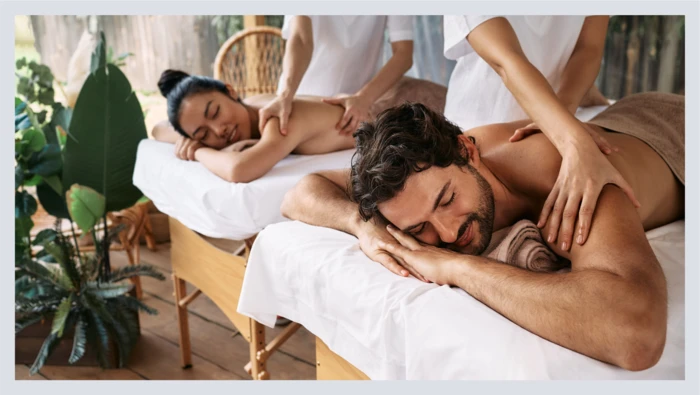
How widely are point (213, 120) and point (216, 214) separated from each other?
417mm

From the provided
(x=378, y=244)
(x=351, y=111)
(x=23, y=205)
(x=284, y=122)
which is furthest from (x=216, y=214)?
(x=23, y=205)

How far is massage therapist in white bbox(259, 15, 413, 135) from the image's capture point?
2178mm

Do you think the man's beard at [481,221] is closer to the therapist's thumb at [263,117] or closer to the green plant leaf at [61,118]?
the therapist's thumb at [263,117]

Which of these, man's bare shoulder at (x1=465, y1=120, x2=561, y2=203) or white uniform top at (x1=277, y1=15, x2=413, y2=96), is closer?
man's bare shoulder at (x1=465, y1=120, x2=561, y2=203)

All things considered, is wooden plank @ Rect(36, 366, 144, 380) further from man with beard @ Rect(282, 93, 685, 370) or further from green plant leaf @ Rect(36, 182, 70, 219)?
man with beard @ Rect(282, 93, 685, 370)

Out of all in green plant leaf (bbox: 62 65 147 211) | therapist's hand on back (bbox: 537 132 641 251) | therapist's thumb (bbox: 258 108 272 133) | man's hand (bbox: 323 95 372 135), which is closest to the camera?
therapist's hand on back (bbox: 537 132 641 251)

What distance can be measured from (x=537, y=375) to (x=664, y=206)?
698 millimetres

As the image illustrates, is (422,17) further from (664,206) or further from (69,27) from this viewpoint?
(69,27)

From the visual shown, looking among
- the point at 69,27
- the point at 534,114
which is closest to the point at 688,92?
the point at 534,114

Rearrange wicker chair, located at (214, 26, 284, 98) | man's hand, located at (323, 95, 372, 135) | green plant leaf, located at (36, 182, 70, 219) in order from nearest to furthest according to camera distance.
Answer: man's hand, located at (323, 95, 372, 135) < green plant leaf, located at (36, 182, 70, 219) < wicker chair, located at (214, 26, 284, 98)

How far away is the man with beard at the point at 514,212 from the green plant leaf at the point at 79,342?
1.08m

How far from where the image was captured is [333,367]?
1.38 meters

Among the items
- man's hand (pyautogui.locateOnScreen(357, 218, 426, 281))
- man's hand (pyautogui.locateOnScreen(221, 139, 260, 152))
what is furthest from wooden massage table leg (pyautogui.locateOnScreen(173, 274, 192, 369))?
man's hand (pyautogui.locateOnScreen(357, 218, 426, 281))

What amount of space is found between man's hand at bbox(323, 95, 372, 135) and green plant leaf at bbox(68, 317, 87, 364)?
111cm
